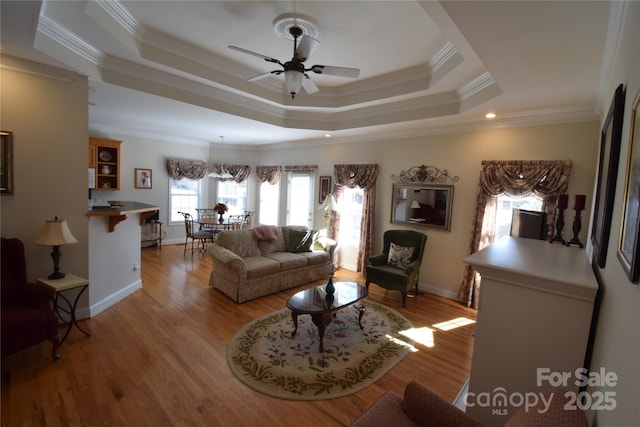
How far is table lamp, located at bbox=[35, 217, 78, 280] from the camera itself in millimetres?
2652

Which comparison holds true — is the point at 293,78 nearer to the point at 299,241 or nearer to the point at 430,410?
the point at 430,410

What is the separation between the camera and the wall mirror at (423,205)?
4516mm

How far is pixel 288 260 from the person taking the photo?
15.0ft

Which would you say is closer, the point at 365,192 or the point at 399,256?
the point at 399,256

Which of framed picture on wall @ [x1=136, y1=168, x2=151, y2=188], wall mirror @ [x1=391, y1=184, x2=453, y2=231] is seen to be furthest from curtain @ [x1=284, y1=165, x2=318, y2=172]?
framed picture on wall @ [x1=136, y1=168, x2=151, y2=188]

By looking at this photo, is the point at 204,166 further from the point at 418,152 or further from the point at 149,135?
the point at 418,152

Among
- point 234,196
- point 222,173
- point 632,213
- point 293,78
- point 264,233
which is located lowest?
point 264,233

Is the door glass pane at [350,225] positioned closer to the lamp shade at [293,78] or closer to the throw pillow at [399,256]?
the throw pillow at [399,256]

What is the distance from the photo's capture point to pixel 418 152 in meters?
4.80

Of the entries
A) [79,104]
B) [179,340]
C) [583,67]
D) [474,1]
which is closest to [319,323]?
[179,340]

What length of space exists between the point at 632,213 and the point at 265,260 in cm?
406

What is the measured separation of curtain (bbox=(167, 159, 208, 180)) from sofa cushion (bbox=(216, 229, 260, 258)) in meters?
3.46

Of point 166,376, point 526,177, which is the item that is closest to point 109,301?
point 166,376

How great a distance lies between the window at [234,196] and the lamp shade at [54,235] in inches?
208
